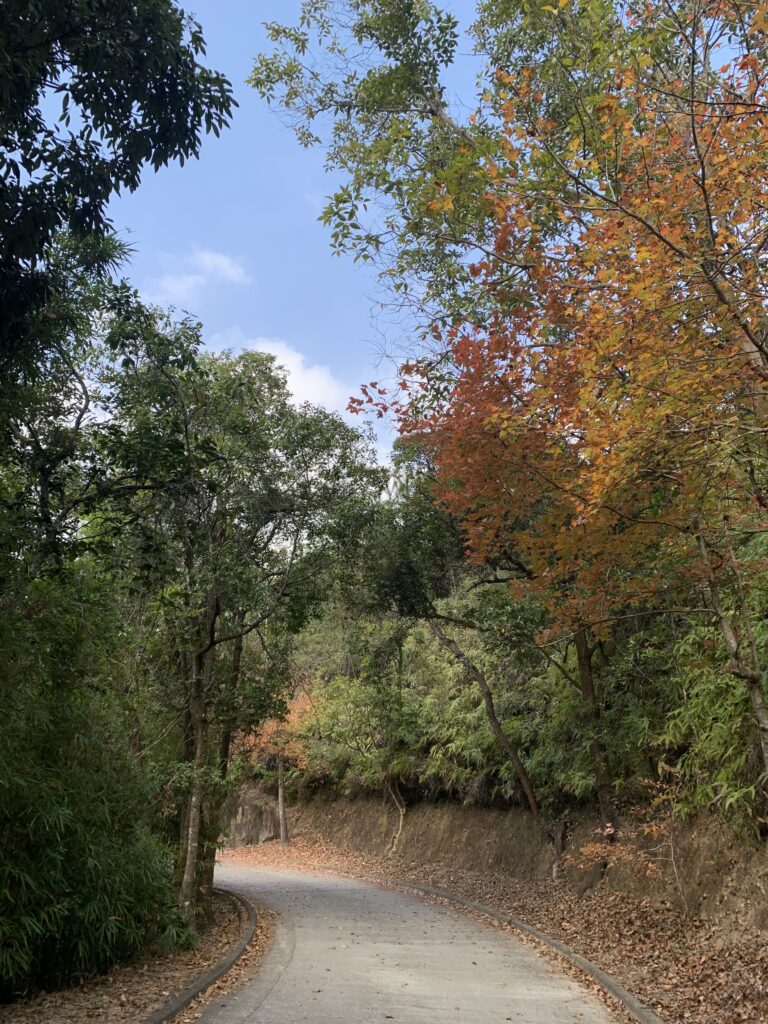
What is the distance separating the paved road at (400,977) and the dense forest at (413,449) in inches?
65.8

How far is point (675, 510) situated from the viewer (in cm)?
757

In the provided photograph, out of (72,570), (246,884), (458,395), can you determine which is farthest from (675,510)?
(246,884)

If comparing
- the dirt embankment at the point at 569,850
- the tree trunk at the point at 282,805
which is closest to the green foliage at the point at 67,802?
the dirt embankment at the point at 569,850

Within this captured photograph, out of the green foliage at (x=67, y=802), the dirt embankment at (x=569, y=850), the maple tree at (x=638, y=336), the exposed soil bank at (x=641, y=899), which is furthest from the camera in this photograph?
the dirt embankment at (x=569, y=850)

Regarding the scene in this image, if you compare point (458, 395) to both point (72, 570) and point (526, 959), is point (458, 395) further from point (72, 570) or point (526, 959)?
point (526, 959)

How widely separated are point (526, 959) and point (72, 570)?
287 inches

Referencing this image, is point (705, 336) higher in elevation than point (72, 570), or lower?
higher

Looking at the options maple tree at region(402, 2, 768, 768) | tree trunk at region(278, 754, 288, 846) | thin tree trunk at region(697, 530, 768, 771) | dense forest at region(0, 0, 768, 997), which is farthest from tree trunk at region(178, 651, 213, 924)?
tree trunk at region(278, 754, 288, 846)

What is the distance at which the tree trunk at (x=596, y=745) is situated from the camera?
11992 millimetres

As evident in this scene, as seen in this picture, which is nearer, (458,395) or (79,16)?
(79,16)

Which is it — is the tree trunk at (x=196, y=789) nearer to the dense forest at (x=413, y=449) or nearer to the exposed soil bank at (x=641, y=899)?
the dense forest at (x=413, y=449)

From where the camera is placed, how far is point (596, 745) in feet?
40.0

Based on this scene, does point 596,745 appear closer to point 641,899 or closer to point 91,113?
point 641,899

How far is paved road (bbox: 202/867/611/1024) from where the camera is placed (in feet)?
22.4
